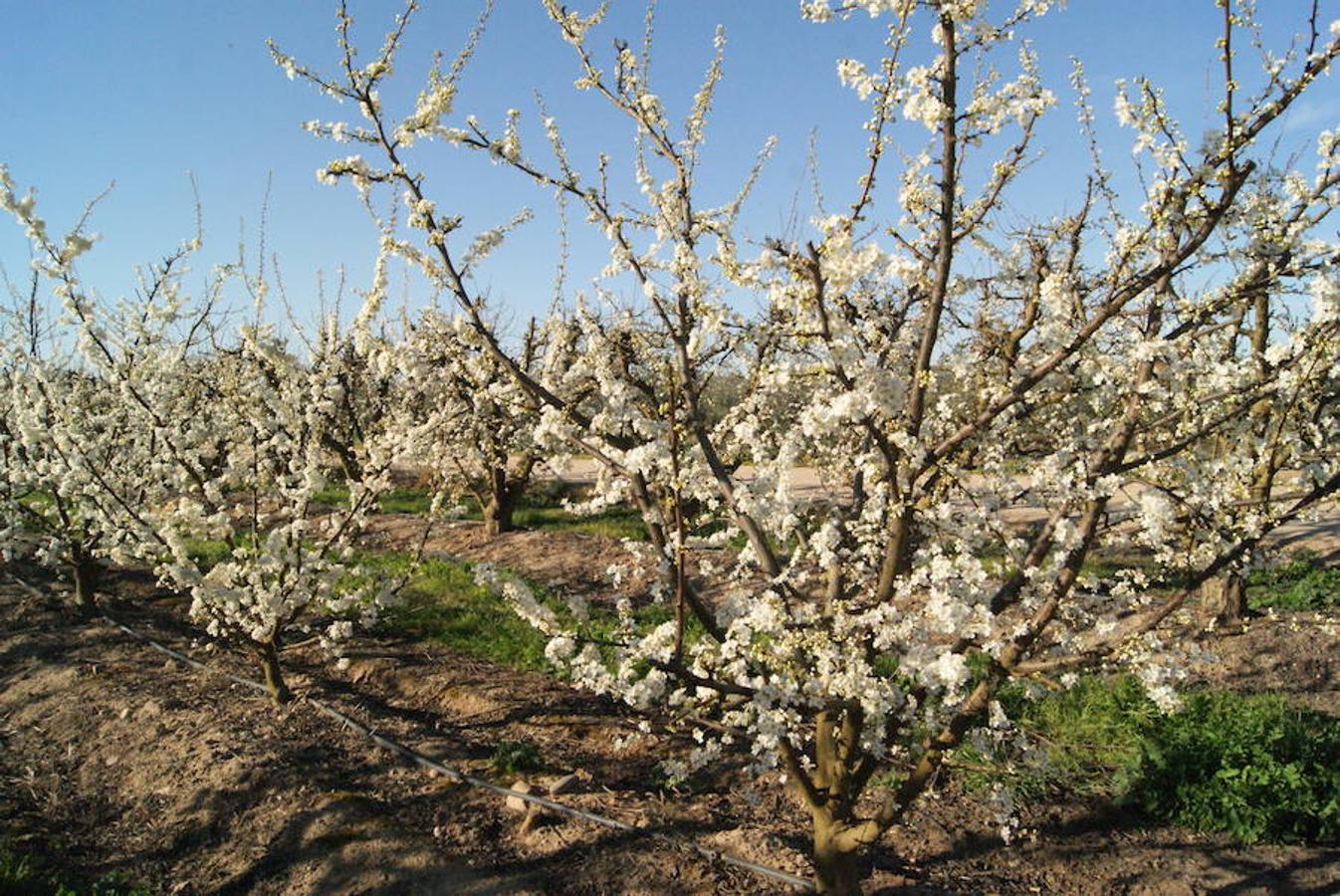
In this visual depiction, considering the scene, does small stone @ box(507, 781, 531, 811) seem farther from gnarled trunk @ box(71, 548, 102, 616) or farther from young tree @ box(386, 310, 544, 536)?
gnarled trunk @ box(71, 548, 102, 616)

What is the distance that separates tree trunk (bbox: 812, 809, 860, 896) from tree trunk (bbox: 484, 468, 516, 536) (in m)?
9.47

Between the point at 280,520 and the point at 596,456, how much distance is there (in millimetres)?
12230

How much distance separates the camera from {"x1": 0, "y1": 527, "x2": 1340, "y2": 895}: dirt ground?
502cm

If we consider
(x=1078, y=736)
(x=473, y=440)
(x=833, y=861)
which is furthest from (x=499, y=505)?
(x=833, y=861)

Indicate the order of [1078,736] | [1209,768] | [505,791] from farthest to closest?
[1078,736] < [505,791] < [1209,768]

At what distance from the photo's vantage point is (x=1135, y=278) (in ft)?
10.2

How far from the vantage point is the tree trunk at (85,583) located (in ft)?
30.0

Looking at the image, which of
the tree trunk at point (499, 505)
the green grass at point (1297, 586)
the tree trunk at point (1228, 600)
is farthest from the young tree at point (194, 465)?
the green grass at point (1297, 586)

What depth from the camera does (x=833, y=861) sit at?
4195 millimetres

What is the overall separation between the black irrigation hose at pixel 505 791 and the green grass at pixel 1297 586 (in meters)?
7.78

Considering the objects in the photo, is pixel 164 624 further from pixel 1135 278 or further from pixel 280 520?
pixel 1135 278

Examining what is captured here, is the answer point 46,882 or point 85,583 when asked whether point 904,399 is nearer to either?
point 46,882

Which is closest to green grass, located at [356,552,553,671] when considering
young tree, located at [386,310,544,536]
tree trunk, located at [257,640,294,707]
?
tree trunk, located at [257,640,294,707]

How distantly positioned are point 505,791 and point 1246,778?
4.99 metres
